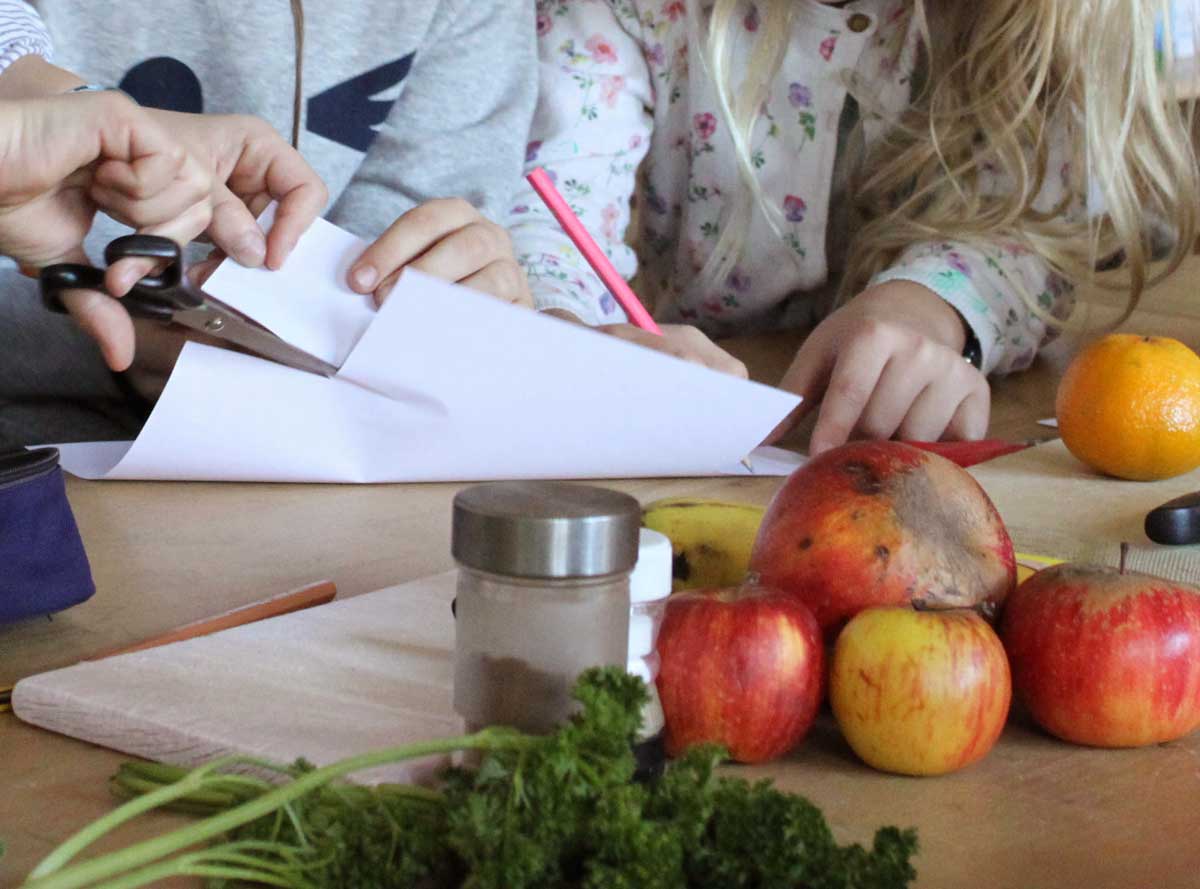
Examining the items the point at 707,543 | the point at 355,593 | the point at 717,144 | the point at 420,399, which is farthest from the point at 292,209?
the point at 717,144

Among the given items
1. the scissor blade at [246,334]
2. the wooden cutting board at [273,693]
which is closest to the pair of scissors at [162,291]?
the scissor blade at [246,334]

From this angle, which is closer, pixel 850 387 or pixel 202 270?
pixel 202 270

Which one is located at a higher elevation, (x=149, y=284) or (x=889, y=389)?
(x=149, y=284)

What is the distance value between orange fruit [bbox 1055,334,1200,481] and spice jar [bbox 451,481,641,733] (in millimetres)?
600

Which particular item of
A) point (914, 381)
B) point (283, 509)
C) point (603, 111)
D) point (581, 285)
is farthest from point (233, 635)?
point (603, 111)

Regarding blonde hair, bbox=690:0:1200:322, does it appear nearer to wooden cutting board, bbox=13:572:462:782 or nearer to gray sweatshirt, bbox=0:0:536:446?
gray sweatshirt, bbox=0:0:536:446

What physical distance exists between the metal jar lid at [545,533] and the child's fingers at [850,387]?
0.62 metres

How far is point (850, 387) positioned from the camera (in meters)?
1.03

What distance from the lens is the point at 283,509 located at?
0.83m

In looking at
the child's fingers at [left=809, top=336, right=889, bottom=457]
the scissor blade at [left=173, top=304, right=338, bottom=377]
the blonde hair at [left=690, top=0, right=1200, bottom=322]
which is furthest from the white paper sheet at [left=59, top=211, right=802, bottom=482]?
the blonde hair at [left=690, top=0, right=1200, bottom=322]

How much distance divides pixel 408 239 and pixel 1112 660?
556 mm

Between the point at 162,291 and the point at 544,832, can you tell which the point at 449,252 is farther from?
the point at 544,832

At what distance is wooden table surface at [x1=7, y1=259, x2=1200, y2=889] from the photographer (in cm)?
43

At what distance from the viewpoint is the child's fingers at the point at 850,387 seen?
3.33 feet
